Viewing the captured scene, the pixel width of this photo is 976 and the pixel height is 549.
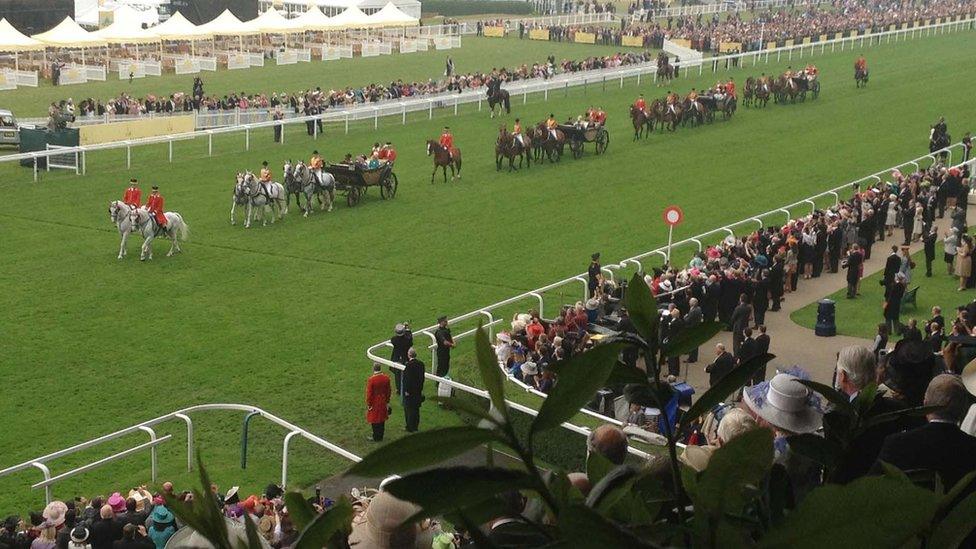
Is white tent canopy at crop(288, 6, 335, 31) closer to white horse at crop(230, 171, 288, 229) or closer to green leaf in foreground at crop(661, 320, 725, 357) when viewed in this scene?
white horse at crop(230, 171, 288, 229)

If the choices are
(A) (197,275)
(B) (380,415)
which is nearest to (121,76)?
(A) (197,275)

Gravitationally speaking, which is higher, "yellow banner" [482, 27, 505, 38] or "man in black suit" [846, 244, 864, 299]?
"yellow banner" [482, 27, 505, 38]

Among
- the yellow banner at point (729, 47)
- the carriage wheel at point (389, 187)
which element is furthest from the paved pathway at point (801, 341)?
the yellow banner at point (729, 47)

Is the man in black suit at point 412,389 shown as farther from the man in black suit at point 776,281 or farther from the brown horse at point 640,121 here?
the brown horse at point 640,121

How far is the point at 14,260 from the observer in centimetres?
1833

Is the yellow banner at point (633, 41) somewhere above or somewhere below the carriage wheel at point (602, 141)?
above

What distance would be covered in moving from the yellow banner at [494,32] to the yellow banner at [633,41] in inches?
270

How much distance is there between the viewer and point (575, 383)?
99 centimetres

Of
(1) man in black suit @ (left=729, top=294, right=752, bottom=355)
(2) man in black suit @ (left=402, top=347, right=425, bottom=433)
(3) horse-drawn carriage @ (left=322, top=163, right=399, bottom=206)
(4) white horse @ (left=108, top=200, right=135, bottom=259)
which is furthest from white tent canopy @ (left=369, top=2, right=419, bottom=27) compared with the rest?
(2) man in black suit @ (left=402, top=347, right=425, bottom=433)

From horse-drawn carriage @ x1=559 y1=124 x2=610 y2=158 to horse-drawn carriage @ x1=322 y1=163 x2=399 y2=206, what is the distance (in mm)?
6096

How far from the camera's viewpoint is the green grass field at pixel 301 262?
41.0 ft

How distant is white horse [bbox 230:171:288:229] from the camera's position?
20.6 meters

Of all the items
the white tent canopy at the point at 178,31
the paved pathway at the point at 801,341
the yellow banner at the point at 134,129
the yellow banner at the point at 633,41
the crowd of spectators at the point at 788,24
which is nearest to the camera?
the paved pathway at the point at 801,341

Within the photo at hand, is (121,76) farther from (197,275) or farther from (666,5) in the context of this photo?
(666,5)
